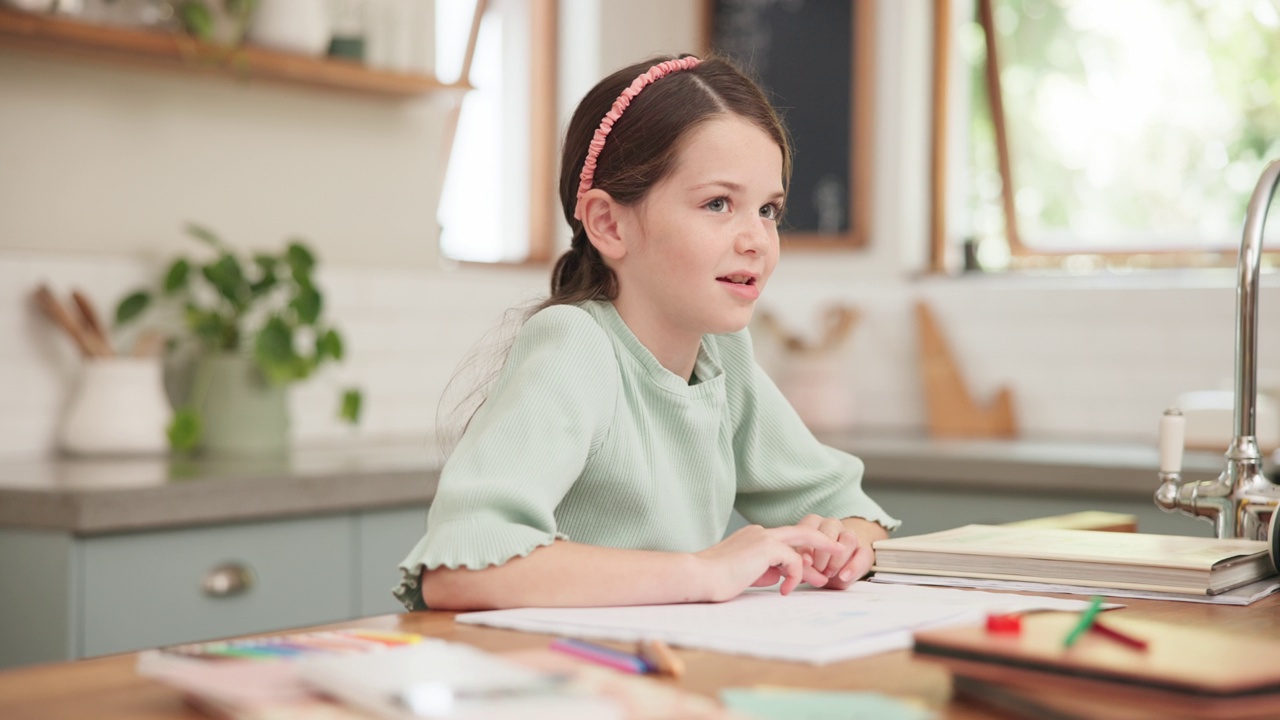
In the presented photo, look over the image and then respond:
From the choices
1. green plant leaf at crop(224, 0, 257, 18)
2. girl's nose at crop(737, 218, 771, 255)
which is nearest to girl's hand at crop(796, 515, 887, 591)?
girl's nose at crop(737, 218, 771, 255)

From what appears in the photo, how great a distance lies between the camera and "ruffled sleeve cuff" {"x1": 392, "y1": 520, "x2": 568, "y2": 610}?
3.80 feet

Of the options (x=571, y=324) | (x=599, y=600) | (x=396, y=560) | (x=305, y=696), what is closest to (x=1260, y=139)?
(x=396, y=560)

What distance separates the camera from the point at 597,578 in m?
1.16

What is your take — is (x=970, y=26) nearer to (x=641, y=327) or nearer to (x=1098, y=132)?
Result: (x=1098, y=132)

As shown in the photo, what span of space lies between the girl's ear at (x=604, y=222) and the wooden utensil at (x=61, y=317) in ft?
4.70

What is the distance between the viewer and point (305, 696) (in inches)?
30.7

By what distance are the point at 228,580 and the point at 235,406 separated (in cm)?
59

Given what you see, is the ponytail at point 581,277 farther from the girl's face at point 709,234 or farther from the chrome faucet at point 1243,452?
the chrome faucet at point 1243,452

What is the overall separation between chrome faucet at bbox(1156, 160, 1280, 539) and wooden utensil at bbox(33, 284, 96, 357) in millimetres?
1916

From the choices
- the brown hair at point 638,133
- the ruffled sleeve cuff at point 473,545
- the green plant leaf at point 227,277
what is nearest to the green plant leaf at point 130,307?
the green plant leaf at point 227,277

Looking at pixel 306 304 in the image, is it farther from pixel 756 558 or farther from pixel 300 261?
pixel 756 558

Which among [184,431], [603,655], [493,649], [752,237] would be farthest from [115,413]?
[603,655]

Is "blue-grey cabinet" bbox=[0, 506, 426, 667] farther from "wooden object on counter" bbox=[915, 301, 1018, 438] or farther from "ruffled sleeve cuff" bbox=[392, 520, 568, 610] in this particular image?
"wooden object on counter" bbox=[915, 301, 1018, 438]

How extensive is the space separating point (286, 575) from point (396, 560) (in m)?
0.24
